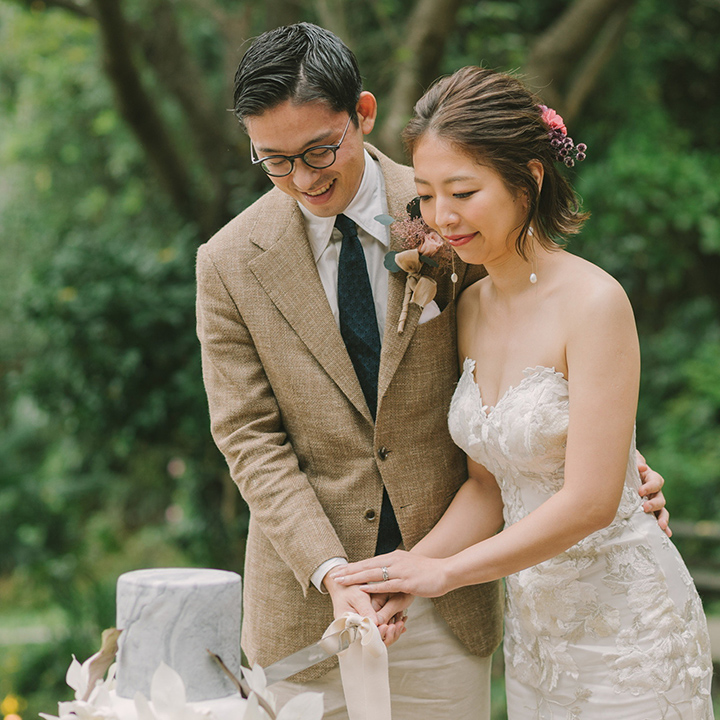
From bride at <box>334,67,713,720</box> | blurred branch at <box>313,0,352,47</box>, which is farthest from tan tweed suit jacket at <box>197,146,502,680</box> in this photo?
blurred branch at <box>313,0,352,47</box>

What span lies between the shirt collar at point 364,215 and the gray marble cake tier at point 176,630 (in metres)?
1.00

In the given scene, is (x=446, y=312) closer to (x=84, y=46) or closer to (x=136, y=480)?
(x=136, y=480)

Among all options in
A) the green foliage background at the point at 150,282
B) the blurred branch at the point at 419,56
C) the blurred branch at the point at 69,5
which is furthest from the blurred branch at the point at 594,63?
the blurred branch at the point at 69,5

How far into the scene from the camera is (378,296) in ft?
7.54

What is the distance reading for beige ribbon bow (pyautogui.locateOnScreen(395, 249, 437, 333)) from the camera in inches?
85.1

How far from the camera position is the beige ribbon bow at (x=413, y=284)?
216cm

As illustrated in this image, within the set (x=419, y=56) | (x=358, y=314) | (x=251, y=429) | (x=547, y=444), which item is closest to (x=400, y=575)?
(x=547, y=444)

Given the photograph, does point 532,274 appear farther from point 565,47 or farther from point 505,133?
point 565,47

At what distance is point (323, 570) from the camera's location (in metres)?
2.12

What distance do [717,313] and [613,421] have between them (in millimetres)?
6787

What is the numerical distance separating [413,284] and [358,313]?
163 mm

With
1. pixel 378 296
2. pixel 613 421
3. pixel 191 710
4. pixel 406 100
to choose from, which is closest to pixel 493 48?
pixel 406 100

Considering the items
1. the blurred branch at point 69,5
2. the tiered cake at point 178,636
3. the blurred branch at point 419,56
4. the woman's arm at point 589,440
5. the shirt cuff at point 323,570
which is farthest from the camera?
the blurred branch at point 69,5

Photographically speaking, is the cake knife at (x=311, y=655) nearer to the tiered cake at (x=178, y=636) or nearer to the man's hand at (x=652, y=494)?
the tiered cake at (x=178, y=636)
